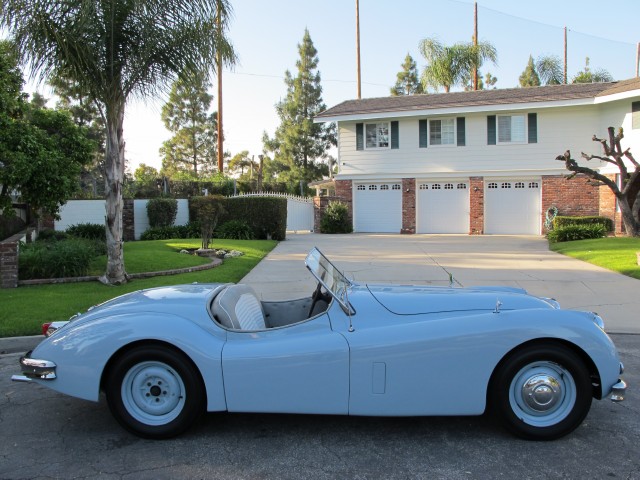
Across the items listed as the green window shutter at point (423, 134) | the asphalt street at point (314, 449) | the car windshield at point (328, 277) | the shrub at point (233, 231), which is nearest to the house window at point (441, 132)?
the green window shutter at point (423, 134)

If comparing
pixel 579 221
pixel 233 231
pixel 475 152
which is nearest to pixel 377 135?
pixel 475 152

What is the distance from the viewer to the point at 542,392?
3426 mm

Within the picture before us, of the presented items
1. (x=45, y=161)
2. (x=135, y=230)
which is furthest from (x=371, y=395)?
(x=135, y=230)

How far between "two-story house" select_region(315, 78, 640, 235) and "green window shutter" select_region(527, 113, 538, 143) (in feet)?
0.13

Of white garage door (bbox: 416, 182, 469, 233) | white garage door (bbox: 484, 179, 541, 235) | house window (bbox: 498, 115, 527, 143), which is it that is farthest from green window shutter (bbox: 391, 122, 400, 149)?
house window (bbox: 498, 115, 527, 143)

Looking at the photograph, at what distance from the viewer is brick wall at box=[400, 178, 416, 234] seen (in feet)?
75.7

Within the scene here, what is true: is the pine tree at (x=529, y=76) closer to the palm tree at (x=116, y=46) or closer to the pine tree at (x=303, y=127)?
the pine tree at (x=303, y=127)

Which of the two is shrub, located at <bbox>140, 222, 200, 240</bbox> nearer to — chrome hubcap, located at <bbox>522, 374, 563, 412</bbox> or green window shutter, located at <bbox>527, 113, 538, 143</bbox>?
green window shutter, located at <bbox>527, 113, 538, 143</bbox>

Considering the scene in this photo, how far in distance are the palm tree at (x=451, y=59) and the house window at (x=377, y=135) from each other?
851 centimetres

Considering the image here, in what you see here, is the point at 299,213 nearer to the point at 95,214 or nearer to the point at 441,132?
the point at 441,132

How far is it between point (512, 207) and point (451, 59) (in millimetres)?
11473

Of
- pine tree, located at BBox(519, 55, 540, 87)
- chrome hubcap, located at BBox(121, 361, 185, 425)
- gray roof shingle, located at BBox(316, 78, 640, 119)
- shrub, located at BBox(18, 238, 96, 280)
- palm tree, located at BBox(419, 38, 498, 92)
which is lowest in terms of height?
chrome hubcap, located at BBox(121, 361, 185, 425)

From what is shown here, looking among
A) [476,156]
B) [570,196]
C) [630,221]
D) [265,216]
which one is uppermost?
[476,156]

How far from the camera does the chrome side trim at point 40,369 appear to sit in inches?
140
